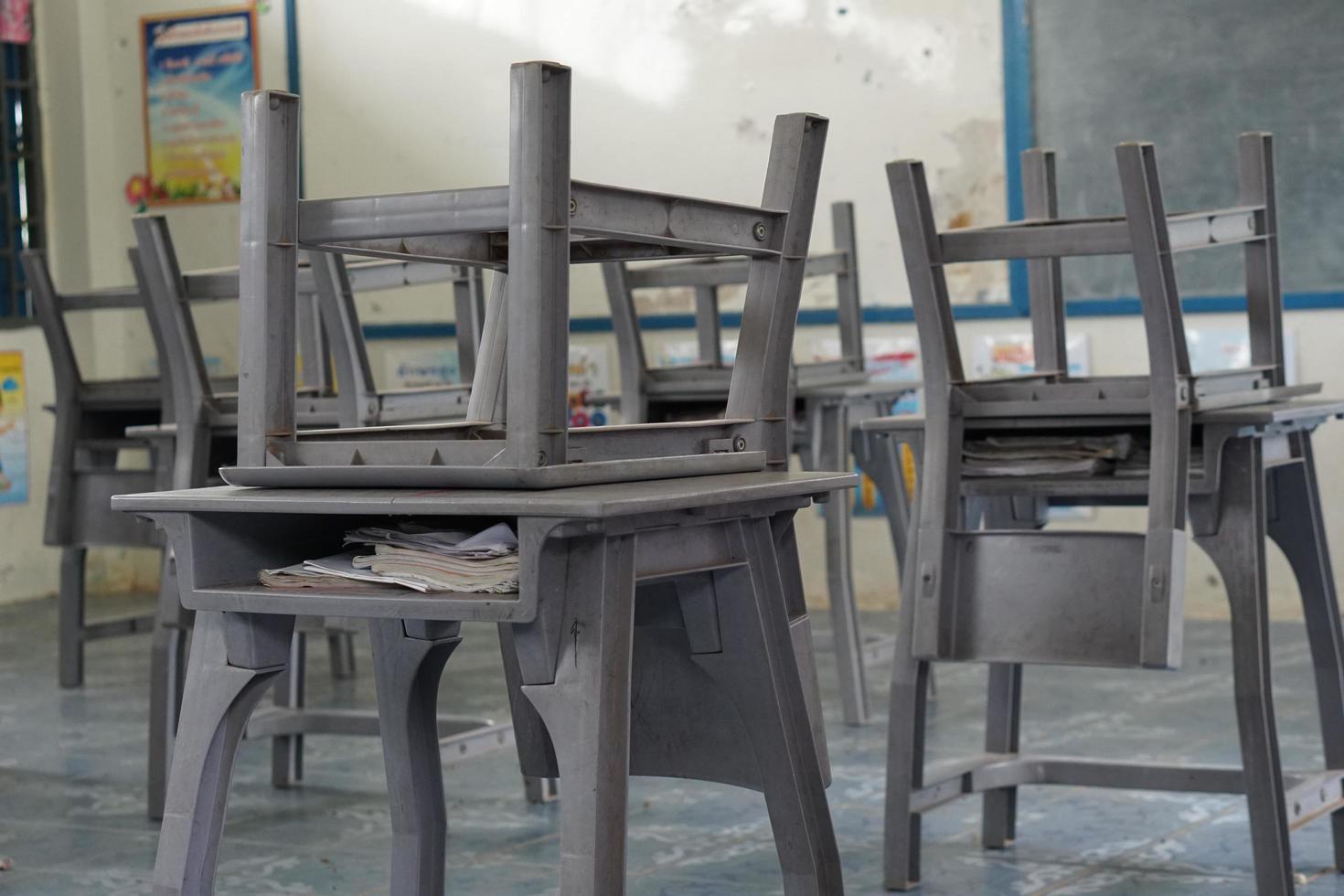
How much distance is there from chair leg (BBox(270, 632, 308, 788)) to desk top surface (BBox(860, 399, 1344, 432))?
1540 millimetres

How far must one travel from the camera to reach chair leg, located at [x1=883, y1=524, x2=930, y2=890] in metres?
2.88

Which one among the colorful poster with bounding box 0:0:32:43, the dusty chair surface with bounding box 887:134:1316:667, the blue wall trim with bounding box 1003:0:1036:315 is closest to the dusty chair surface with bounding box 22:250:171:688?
the dusty chair surface with bounding box 887:134:1316:667

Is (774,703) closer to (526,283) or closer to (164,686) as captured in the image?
(526,283)

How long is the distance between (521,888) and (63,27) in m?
5.64

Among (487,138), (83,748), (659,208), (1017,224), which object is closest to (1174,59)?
(487,138)

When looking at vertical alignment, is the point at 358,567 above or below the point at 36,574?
above

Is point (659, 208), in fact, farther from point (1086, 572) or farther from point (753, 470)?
point (1086, 572)

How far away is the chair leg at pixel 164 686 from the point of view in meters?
3.54

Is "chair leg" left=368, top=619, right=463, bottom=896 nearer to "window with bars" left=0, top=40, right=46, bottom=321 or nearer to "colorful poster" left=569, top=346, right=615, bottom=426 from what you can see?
"colorful poster" left=569, top=346, right=615, bottom=426

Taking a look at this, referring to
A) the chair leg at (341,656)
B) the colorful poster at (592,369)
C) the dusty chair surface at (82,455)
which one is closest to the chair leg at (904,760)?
the dusty chair surface at (82,455)

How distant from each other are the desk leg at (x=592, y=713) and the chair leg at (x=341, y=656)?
3.55 m

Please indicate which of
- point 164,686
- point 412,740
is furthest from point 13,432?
point 412,740

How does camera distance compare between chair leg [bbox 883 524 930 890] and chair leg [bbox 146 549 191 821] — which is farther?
chair leg [bbox 146 549 191 821]

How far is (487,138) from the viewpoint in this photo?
6.92 metres
